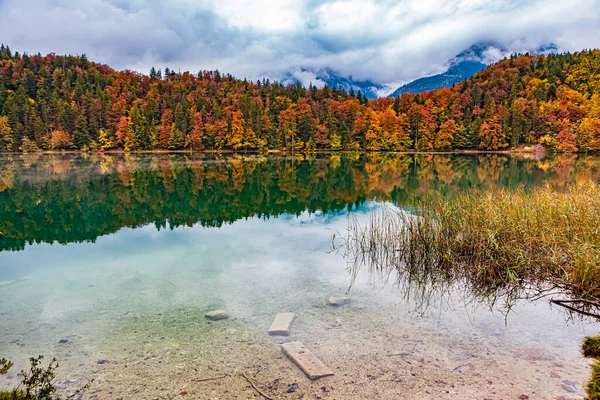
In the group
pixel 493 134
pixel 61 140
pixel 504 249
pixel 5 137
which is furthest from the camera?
pixel 61 140

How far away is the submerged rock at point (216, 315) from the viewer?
6.22 meters

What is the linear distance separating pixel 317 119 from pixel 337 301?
82398 millimetres

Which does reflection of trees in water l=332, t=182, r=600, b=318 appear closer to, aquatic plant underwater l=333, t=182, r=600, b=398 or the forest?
aquatic plant underwater l=333, t=182, r=600, b=398

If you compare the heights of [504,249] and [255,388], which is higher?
[504,249]

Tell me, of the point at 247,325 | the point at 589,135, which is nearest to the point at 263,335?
the point at 247,325

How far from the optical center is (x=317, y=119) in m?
86.7

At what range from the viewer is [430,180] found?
27.2 m

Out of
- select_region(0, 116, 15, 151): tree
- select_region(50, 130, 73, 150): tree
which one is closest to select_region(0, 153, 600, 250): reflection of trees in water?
select_region(50, 130, 73, 150): tree

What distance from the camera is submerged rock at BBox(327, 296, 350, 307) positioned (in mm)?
6746

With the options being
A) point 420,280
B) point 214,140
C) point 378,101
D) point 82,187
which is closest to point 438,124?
point 378,101

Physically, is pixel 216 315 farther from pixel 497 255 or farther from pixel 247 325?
pixel 497 255

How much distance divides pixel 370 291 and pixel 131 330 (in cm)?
425

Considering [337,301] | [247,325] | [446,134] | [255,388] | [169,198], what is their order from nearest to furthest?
[255,388] → [247,325] → [337,301] → [169,198] → [446,134]

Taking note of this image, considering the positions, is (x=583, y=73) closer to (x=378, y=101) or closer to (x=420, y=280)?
(x=378, y=101)
